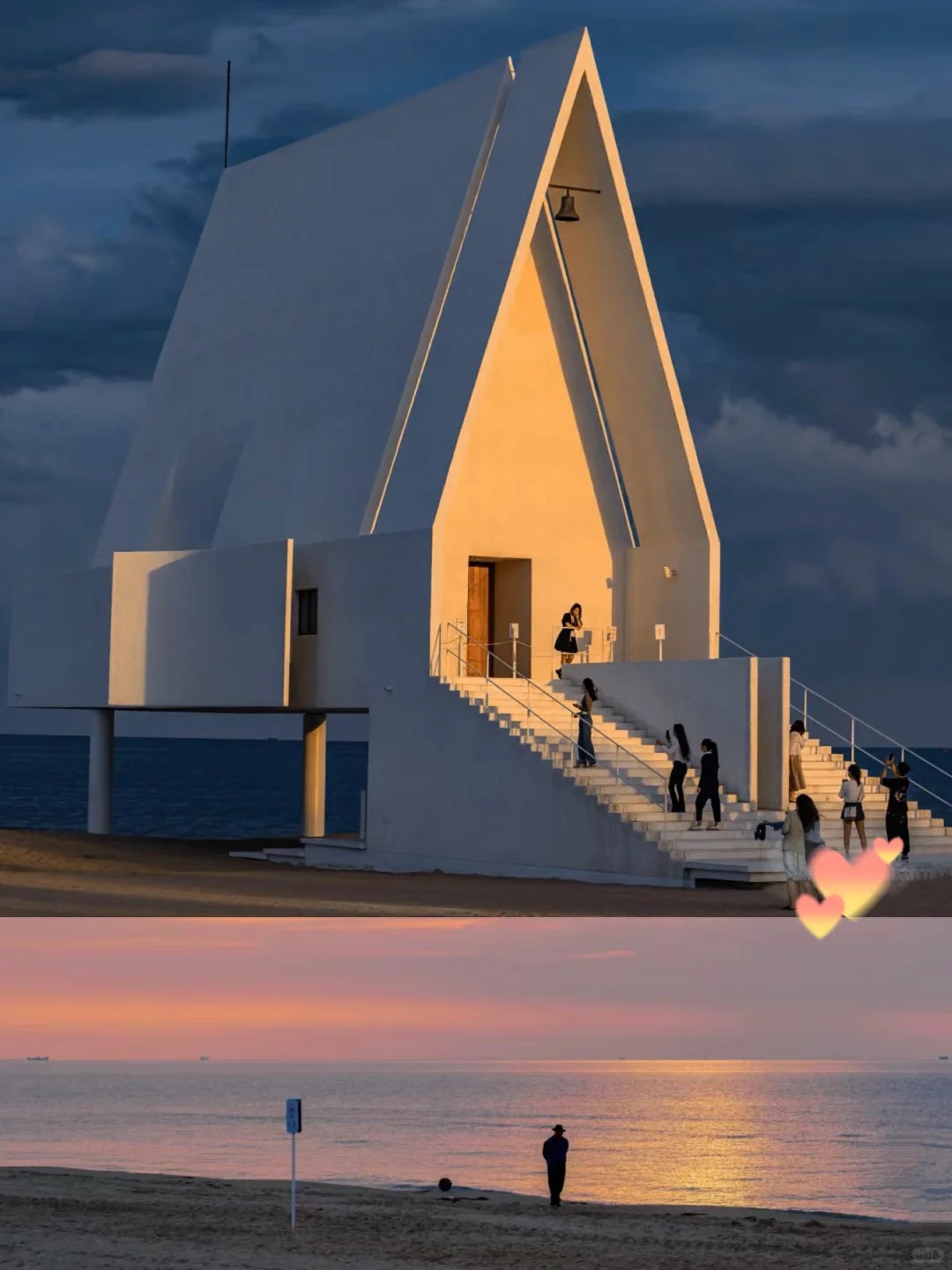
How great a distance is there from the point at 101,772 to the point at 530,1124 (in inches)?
872

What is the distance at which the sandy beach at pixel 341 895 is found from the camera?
66.6ft

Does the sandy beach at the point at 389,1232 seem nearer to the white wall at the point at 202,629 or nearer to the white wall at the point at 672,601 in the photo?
the white wall at the point at 202,629

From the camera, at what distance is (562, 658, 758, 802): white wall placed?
24625 mm

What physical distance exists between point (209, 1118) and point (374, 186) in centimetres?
2074

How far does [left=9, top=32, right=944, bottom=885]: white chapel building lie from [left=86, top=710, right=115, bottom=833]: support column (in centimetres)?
112

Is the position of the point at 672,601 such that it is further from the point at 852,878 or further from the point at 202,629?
the point at 852,878

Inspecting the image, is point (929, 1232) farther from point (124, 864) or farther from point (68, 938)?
point (124, 864)

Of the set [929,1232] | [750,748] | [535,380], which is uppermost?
[535,380]

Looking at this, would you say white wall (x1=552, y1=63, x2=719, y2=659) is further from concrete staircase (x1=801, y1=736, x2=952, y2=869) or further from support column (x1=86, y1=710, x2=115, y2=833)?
support column (x1=86, y1=710, x2=115, y2=833)

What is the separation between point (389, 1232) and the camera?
9.55 meters

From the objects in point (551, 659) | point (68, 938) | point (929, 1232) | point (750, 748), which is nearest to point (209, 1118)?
point (929, 1232)

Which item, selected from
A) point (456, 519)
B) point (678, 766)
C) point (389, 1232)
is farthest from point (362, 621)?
point (389, 1232)

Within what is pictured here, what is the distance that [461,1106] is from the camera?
44.0 ft

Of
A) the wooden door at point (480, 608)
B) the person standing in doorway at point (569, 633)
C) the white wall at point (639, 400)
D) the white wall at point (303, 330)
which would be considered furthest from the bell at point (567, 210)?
the person standing in doorway at point (569, 633)
